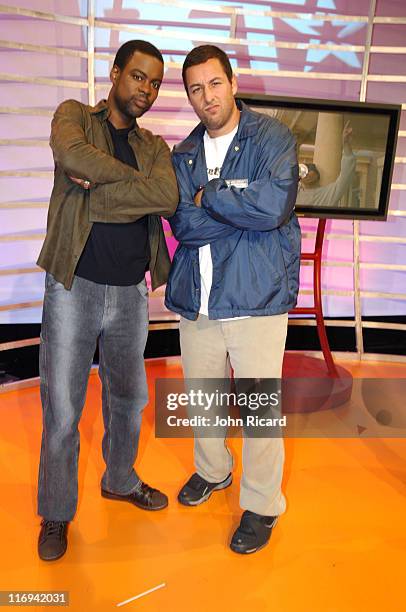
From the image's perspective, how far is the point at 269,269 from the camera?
2359 mm

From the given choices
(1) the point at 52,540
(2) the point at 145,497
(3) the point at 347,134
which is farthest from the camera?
(3) the point at 347,134

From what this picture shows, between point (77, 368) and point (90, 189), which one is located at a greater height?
point (90, 189)

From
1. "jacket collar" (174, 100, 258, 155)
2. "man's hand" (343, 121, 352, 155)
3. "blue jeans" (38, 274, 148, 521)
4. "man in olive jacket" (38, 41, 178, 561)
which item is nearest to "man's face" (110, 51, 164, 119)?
"man in olive jacket" (38, 41, 178, 561)

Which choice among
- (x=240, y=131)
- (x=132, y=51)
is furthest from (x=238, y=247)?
(x=132, y=51)

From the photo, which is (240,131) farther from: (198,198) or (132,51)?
(132,51)

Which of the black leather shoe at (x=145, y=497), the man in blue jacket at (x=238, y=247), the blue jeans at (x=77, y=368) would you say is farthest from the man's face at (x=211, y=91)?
the black leather shoe at (x=145, y=497)

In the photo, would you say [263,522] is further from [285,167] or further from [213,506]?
[285,167]

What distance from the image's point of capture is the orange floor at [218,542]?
7.22 ft

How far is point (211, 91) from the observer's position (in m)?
2.30

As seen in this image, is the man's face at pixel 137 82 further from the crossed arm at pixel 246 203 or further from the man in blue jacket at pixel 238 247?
the crossed arm at pixel 246 203

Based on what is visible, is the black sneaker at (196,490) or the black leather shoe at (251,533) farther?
the black sneaker at (196,490)

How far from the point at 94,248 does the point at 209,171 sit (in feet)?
1.87

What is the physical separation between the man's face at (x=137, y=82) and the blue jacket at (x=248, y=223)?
0.29m

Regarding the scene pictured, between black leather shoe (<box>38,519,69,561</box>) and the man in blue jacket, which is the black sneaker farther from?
black leather shoe (<box>38,519,69,561</box>)
